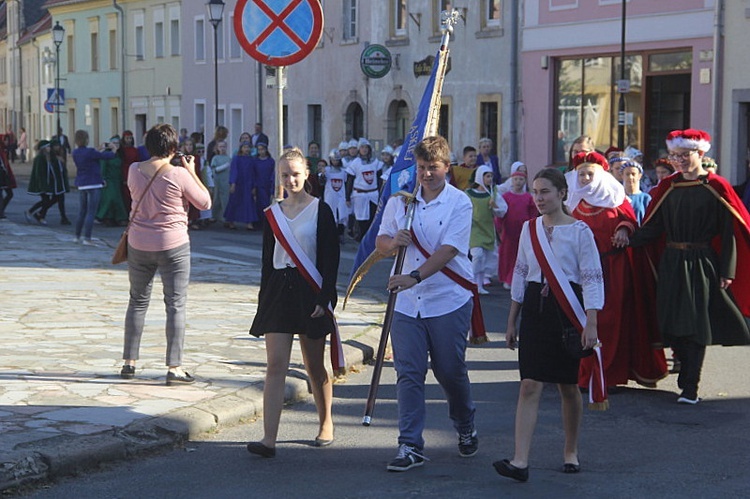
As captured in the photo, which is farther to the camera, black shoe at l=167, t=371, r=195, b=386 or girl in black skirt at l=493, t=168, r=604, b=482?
black shoe at l=167, t=371, r=195, b=386

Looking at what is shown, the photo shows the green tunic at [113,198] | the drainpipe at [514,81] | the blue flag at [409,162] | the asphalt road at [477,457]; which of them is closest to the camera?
the asphalt road at [477,457]

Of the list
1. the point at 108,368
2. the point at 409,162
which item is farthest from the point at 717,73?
the point at 108,368

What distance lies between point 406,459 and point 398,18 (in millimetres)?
30353

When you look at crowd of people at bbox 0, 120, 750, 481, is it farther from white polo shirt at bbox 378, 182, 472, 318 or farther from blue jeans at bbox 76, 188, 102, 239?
blue jeans at bbox 76, 188, 102, 239

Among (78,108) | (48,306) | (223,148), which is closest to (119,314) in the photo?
(48,306)

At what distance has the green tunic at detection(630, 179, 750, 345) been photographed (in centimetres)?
941

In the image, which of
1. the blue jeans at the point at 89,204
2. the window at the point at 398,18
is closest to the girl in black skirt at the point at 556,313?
the blue jeans at the point at 89,204

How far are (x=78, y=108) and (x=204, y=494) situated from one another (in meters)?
55.7

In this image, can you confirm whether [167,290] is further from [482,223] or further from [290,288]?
[482,223]

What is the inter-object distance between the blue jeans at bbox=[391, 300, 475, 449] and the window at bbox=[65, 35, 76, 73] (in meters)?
55.7

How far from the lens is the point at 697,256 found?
31.1 feet

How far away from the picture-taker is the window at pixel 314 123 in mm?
41156

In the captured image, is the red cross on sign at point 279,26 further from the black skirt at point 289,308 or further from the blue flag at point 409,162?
the black skirt at point 289,308

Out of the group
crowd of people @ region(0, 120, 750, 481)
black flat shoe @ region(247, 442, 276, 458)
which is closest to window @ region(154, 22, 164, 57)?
crowd of people @ region(0, 120, 750, 481)
